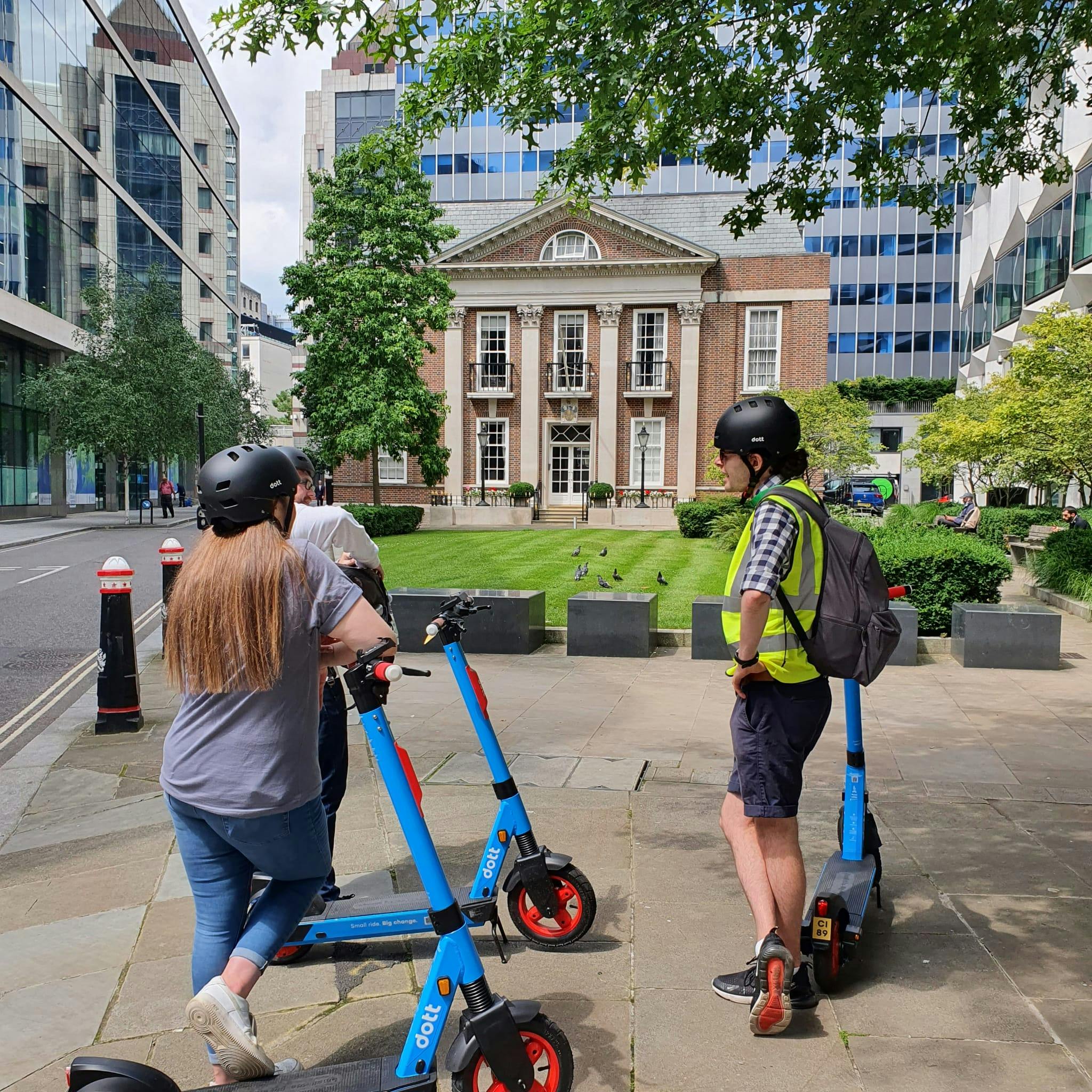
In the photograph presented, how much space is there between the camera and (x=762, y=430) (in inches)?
129

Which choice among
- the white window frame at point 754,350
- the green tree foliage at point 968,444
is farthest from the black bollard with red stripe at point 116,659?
the white window frame at point 754,350

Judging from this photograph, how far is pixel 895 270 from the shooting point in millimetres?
66812

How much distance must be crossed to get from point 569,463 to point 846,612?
40.3 metres

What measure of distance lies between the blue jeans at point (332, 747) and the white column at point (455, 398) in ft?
128

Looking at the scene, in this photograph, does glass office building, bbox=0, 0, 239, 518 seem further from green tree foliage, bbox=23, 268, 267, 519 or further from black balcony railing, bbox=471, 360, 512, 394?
black balcony railing, bbox=471, 360, 512, 394

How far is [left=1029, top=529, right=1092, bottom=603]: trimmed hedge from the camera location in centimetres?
1446

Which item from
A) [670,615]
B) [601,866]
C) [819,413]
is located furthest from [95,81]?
[601,866]

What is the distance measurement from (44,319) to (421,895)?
38.9m

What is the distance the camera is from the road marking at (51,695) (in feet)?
25.7

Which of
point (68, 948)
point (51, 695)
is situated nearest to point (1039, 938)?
point (68, 948)

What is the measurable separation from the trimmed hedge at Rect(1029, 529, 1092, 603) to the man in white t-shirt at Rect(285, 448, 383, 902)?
12.4 m

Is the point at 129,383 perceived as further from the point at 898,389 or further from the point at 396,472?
the point at 898,389

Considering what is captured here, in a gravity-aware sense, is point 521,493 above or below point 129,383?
below

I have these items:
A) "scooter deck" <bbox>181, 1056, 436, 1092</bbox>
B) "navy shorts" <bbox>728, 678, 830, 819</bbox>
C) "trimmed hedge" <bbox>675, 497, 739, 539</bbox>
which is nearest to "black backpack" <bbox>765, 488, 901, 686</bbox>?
"navy shorts" <bbox>728, 678, 830, 819</bbox>
